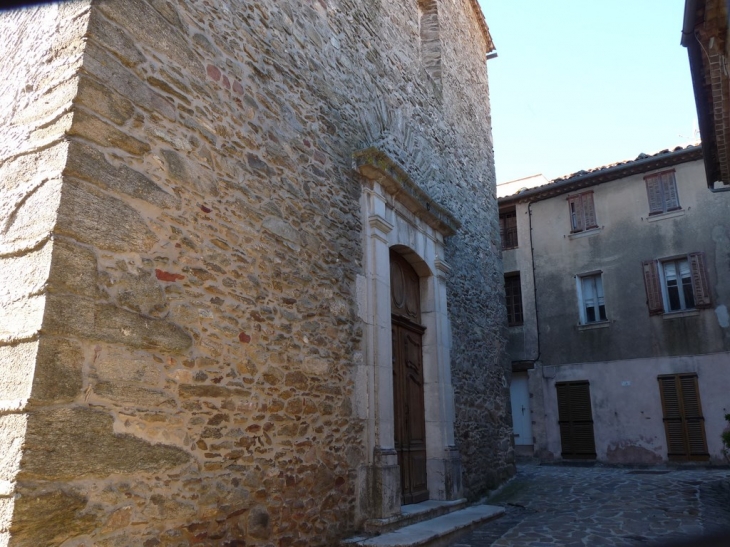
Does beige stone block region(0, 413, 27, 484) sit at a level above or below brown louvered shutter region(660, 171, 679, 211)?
below

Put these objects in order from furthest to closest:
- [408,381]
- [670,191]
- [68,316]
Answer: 1. [670,191]
2. [408,381]
3. [68,316]

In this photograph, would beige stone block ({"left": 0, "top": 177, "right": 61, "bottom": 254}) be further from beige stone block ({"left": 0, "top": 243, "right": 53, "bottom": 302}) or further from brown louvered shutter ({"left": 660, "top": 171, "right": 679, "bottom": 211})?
brown louvered shutter ({"left": 660, "top": 171, "right": 679, "bottom": 211})

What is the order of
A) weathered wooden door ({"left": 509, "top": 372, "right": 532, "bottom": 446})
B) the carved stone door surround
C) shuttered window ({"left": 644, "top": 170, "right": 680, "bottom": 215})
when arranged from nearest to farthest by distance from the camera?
the carved stone door surround < shuttered window ({"left": 644, "top": 170, "right": 680, "bottom": 215}) < weathered wooden door ({"left": 509, "top": 372, "right": 532, "bottom": 446})

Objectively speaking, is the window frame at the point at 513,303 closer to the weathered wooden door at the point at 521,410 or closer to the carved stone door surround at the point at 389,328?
the weathered wooden door at the point at 521,410

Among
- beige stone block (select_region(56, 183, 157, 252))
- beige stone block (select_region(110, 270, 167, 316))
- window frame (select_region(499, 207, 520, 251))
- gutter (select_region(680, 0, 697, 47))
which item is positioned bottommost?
beige stone block (select_region(110, 270, 167, 316))

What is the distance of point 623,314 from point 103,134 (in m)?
12.3

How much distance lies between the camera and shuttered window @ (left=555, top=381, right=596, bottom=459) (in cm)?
1288

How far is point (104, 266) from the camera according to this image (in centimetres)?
300

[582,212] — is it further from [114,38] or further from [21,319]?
[21,319]

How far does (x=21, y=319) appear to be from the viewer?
8.92ft

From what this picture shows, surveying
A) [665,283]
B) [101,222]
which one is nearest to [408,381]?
[101,222]

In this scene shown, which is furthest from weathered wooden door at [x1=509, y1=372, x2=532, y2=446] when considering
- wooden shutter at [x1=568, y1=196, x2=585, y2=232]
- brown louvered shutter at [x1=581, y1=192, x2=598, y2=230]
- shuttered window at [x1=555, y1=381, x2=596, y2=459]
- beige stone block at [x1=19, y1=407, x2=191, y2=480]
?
beige stone block at [x1=19, y1=407, x2=191, y2=480]

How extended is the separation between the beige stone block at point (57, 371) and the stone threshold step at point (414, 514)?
2980mm

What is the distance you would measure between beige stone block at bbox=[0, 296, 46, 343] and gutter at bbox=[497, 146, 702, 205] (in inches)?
516
